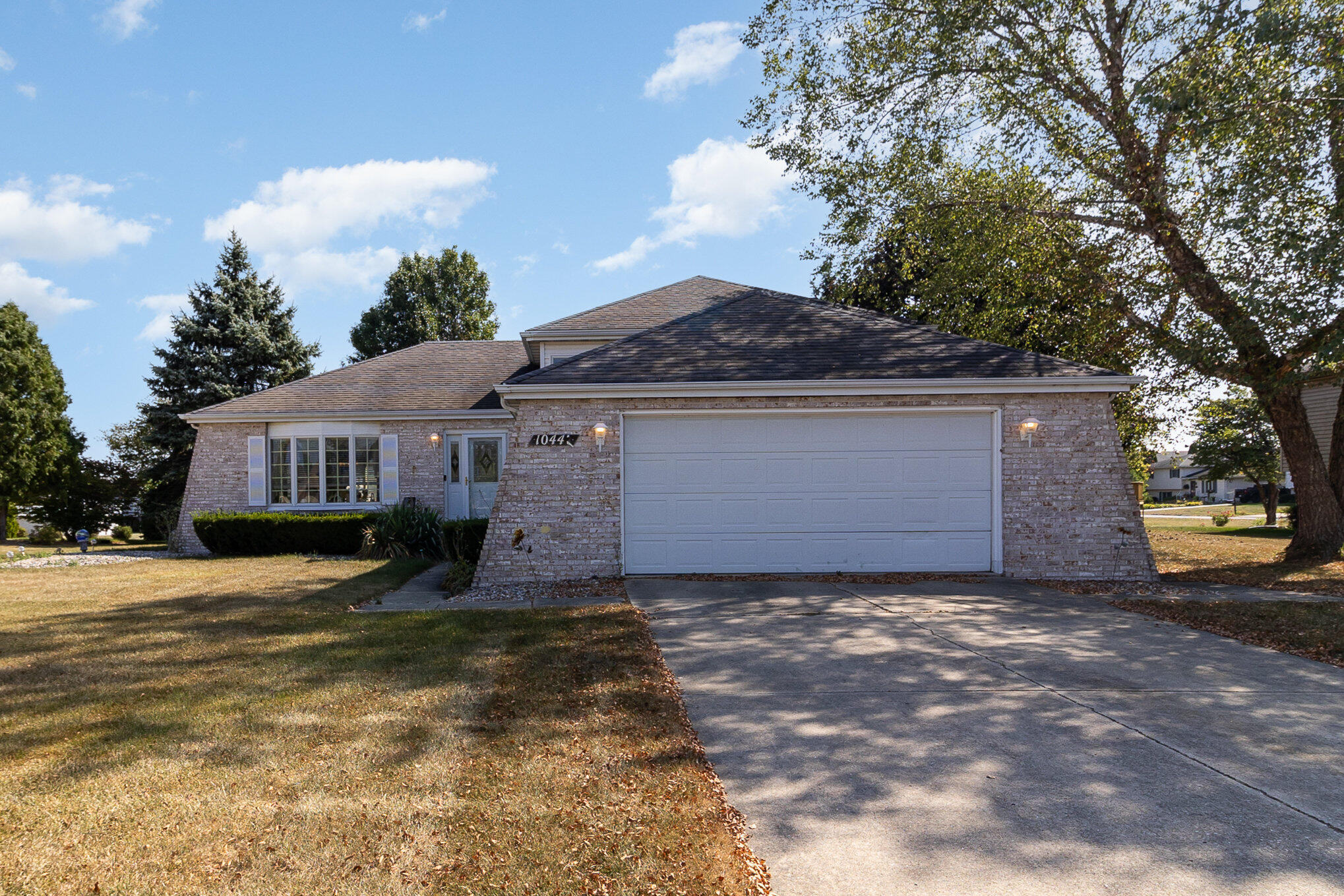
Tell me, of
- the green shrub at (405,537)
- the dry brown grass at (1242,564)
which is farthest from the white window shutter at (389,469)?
the dry brown grass at (1242,564)

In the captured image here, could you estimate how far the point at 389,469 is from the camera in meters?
16.6

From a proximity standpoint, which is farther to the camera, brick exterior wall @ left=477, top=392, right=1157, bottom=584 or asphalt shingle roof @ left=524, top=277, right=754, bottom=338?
asphalt shingle roof @ left=524, top=277, right=754, bottom=338

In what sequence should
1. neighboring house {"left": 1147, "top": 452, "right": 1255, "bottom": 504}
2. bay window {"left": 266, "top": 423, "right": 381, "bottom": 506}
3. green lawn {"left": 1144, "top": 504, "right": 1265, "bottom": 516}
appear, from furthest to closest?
neighboring house {"left": 1147, "top": 452, "right": 1255, "bottom": 504} < green lawn {"left": 1144, "top": 504, "right": 1265, "bottom": 516} < bay window {"left": 266, "top": 423, "right": 381, "bottom": 506}

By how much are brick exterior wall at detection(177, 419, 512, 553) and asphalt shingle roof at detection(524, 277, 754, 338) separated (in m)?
2.82

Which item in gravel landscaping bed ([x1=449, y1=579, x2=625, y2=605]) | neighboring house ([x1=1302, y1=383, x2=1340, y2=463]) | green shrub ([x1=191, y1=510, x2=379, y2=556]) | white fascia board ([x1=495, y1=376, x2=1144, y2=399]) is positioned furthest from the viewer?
neighboring house ([x1=1302, y1=383, x2=1340, y2=463])

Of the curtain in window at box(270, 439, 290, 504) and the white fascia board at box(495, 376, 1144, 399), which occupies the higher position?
the white fascia board at box(495, 376, 1144, 399)

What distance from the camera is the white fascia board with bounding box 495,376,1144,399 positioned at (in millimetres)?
10250

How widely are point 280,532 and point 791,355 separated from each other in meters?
11.4

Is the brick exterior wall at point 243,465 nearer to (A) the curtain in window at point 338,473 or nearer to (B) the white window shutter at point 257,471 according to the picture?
(B) the white window shutter at point 257,471

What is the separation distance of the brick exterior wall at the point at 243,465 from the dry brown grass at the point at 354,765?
914 cm

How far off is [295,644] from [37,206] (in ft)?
58.7

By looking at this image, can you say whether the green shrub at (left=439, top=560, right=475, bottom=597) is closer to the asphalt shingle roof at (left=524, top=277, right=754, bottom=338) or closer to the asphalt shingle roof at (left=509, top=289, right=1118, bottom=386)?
the asphalt shingle roof at (left=509, top=289, right=1118, bottom=386)

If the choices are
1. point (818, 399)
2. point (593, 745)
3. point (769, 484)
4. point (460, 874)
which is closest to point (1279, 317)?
point (818, 399)

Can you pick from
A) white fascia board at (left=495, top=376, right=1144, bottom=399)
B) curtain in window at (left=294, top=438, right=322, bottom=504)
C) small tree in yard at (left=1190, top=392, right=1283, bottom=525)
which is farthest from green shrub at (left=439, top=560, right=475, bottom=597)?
small tree in yard at (left=1190, top=392, right=1283, bottom=525)
